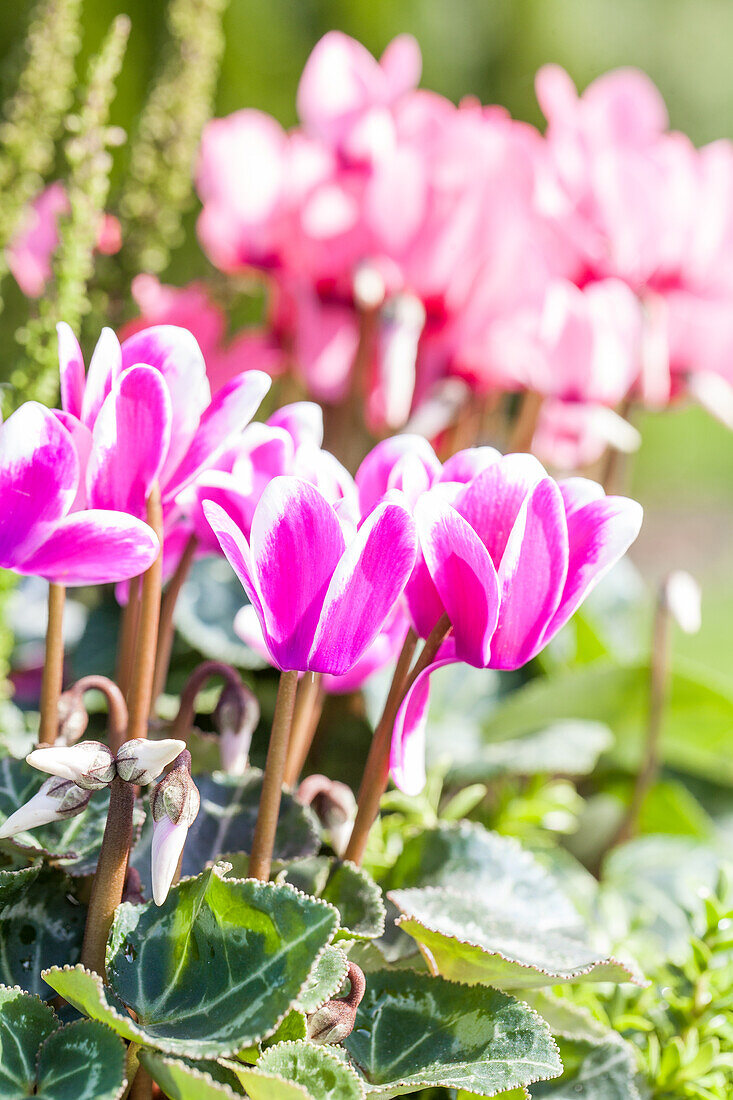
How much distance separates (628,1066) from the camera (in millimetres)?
516

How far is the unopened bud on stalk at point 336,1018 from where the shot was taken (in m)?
0.43

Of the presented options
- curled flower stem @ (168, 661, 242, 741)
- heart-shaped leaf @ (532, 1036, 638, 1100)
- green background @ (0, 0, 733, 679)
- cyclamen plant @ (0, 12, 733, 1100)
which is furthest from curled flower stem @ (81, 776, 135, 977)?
green background @ (0, 0, 733, 679)

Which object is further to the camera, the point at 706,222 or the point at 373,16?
the point at 373,16

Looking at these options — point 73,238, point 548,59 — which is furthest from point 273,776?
point 548,59

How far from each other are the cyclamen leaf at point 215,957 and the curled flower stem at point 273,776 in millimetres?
37

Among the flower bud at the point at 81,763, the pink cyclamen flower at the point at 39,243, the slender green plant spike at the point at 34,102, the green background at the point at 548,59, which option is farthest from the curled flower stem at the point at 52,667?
the green background at the point at 548,59

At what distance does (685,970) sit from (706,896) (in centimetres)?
5

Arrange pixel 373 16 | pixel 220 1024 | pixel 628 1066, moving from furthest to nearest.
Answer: pixel 373 16 → pixel 628 1066 → pixel 220 1024

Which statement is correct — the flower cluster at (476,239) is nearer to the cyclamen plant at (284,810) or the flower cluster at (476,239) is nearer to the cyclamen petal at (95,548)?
the cyclamen plant at (284,810)

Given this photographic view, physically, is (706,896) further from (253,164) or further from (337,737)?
(253,164)

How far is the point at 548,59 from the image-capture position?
3.04 metres

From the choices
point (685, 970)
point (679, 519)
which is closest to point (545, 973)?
point (685, 970)

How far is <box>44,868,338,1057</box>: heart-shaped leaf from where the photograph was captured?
1.24 ft

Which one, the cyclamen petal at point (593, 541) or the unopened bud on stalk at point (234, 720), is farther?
the unopened bud on stalk at point (234, 720)
